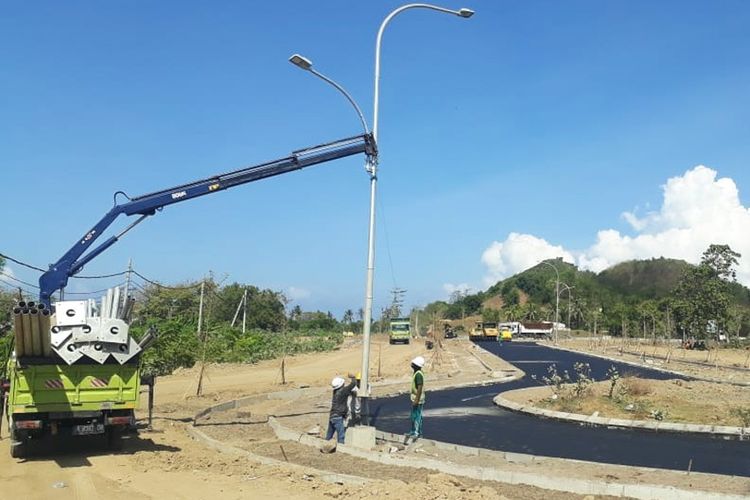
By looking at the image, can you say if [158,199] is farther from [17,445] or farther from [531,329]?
[531,329]

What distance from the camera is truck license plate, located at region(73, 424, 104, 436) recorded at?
11.5m

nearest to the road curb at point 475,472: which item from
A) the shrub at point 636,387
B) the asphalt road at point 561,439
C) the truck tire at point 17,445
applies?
the asphalt road at point 561,439

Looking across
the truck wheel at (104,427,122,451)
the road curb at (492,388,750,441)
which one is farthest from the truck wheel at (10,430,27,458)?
the road curb at (492,388,750,441)

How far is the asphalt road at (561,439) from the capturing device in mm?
11828

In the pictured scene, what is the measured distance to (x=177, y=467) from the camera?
10844 millimetres

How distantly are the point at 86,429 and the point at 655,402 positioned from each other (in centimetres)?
1456

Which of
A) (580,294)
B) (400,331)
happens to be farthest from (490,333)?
(580,294)

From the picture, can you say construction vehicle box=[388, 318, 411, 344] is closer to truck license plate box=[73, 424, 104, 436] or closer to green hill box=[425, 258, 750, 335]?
green hill box=[425, 258, 750, 335]

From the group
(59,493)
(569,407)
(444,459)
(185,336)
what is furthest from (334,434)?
(185,336)

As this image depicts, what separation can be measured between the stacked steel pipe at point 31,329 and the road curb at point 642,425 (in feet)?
39.0

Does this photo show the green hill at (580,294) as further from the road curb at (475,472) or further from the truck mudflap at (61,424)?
the truck mudflap at (61,424)

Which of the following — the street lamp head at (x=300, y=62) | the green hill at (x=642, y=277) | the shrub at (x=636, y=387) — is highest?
the green hill at (x=642, y=277)

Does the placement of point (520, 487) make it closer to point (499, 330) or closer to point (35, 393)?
point (35, 393)

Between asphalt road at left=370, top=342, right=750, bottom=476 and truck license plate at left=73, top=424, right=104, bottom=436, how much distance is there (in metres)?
6.44
